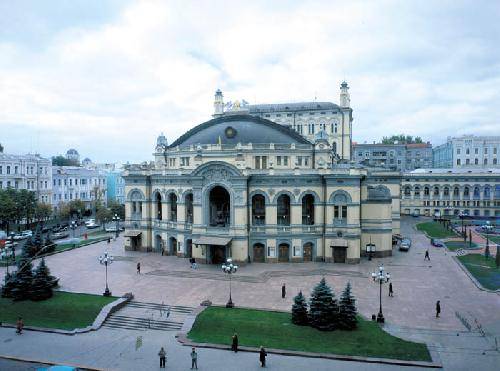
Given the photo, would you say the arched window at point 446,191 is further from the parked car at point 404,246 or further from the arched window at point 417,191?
the parked car at point 404,246

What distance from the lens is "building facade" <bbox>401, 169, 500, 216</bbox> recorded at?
90125mm

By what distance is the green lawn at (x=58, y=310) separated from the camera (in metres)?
29.6

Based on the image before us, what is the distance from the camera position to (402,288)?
1437 inches

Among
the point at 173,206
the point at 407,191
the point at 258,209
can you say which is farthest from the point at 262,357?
the point at 407,191

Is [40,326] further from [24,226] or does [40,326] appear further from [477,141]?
[477,141]

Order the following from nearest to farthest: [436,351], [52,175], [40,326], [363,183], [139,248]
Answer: [436,351] → [40,326] → [363,183] → [139,248] → [52,175]

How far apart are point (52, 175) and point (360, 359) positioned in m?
83.2

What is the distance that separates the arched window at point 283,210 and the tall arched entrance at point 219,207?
6.16 metres

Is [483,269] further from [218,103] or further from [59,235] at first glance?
[59,235]

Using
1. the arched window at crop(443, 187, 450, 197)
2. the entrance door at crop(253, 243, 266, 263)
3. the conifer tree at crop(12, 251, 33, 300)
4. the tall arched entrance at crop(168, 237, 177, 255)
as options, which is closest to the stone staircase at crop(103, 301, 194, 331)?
the conifer tree at crop(12, 251, 33, 300)

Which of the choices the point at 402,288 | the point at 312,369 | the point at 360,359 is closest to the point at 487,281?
the point at 402,288

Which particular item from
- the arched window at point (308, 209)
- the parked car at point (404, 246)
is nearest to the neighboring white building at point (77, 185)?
the arched window at point (308, 209)

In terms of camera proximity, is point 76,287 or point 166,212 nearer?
point 76,287

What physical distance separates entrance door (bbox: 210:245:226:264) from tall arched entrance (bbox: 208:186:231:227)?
295cm
